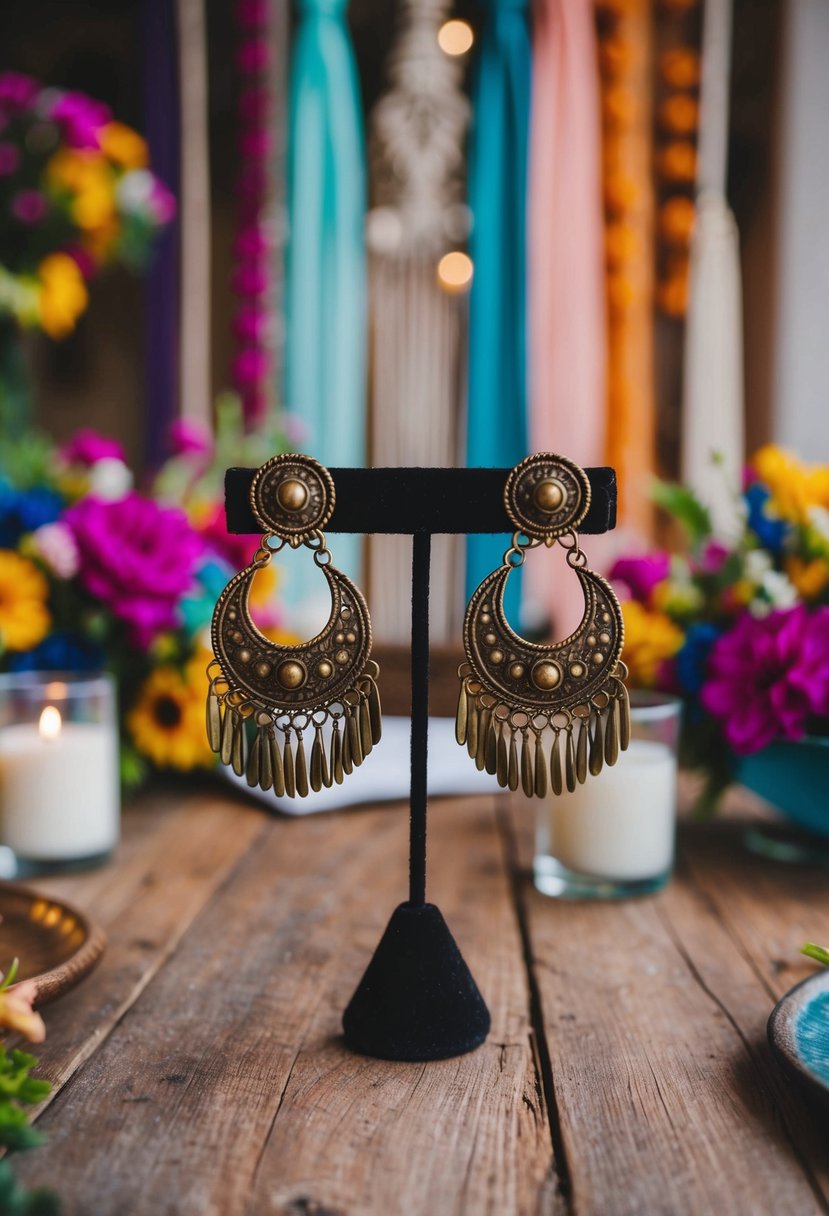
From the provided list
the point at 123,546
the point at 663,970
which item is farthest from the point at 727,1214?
the point at 123,546

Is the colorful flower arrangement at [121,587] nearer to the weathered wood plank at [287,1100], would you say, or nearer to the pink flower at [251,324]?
the weathered wood plank at [287,1100]

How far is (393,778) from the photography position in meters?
1.06

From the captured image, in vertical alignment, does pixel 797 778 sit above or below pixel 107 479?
below

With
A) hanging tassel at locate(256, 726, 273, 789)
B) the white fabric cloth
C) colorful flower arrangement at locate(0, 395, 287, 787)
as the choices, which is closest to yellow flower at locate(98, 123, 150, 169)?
colorful flower arrangement at locate(0, 395, 287, 787)

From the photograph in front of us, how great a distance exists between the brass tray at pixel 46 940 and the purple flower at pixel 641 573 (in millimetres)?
523

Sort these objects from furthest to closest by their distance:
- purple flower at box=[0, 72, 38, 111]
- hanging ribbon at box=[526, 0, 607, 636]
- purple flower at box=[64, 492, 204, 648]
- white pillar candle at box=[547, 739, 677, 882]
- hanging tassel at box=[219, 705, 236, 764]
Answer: hanging ribbon at box=[526, 0, 607, 636] → purple flower at box=[0, 72, 38, 111] → purple flower at box=[64, 492, 204, 648] → white pillar candle at box=[547, 739, 677, 882] → hanging tassel at box=[219, 705, 236, 764]

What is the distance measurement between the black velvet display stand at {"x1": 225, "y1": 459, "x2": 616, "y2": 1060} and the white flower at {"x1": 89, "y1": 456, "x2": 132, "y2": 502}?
559mm

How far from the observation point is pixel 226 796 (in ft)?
3.58

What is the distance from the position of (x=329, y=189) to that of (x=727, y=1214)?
1.65 meters

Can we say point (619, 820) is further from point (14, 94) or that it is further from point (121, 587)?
point (14, 94)

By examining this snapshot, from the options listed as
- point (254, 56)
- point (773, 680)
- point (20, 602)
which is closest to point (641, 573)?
point (773, 680)

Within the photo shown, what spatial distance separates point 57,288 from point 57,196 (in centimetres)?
12

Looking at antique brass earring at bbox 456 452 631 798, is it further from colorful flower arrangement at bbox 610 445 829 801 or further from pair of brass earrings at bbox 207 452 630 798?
colorful flower arrangement at bbox 610 445 829 801

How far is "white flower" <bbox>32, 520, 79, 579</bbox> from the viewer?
921mm
